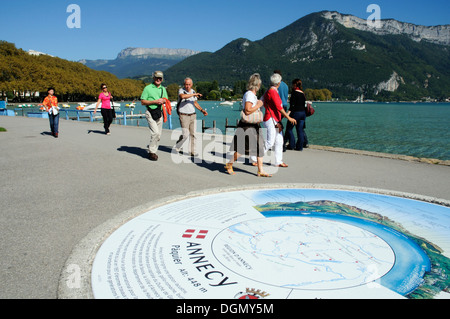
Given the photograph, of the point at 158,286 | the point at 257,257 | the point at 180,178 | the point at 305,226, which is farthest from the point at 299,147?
the point at 158,286

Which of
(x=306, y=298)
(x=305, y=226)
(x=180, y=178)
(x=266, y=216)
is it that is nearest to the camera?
(x=306, y=298)

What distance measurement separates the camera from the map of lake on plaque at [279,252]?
2494 mm

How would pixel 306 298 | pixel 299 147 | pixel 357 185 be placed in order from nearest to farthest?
1. pixel 306 298
2. pixel 357 185
3. pixel 299 147

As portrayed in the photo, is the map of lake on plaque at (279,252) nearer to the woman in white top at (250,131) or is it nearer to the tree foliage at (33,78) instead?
the woman in white top at (250,131)

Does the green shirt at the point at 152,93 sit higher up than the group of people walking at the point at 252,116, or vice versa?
the green shirt at the point at 152,93

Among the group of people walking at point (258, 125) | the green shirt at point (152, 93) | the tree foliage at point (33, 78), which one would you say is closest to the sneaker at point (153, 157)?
the green shirt at point (152, 93)

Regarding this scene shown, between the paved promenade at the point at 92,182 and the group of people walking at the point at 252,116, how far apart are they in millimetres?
511

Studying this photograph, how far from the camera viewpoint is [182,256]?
3.02 meters

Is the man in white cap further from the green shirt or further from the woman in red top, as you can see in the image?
the woman in red top

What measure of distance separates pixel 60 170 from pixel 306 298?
6288 millimetres

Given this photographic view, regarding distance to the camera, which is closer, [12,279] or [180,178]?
[12,279]

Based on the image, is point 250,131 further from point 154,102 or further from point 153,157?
point 153,157
